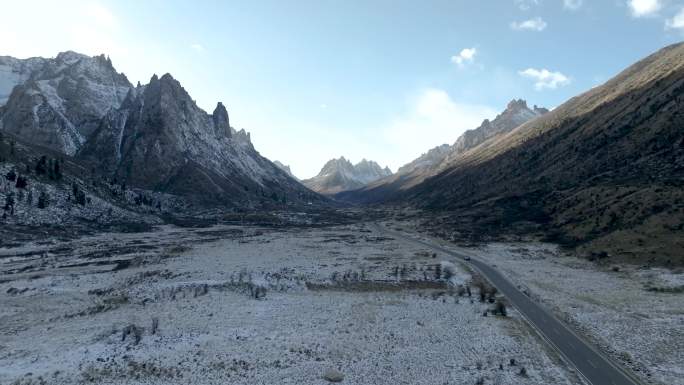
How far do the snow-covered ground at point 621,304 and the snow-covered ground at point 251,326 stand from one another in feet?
19.6

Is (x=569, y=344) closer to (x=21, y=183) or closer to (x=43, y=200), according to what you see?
(x=43, y=200)

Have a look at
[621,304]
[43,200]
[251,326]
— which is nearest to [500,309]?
[621,304]

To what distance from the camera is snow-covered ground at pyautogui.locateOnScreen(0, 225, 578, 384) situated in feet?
89.6

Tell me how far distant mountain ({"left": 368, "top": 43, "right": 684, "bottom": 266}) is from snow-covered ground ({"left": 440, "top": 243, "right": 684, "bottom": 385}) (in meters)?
7.35

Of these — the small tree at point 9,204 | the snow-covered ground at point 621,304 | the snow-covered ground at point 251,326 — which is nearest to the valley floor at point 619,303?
the snow-covered ground at point 621,304

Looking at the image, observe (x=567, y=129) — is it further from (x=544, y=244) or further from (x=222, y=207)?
(x=222, y=207)

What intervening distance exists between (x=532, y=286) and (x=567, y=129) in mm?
142321

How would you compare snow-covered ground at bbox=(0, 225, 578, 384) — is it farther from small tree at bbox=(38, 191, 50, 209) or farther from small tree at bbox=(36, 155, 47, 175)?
small tree at bbox=(36, 155, 47, 175)

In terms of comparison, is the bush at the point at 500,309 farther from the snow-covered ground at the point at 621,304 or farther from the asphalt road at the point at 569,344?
the snow-covered ground at the point at 621,304

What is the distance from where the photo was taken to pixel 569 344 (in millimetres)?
32719

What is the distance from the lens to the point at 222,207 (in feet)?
598

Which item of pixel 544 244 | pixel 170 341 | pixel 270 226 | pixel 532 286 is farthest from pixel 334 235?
pixel 170 341

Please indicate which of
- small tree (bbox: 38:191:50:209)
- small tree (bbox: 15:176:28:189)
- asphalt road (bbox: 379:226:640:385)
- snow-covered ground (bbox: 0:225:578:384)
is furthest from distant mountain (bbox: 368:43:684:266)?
small tree (bbox: 15:176:28:189)

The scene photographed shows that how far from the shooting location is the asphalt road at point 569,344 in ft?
89.1
